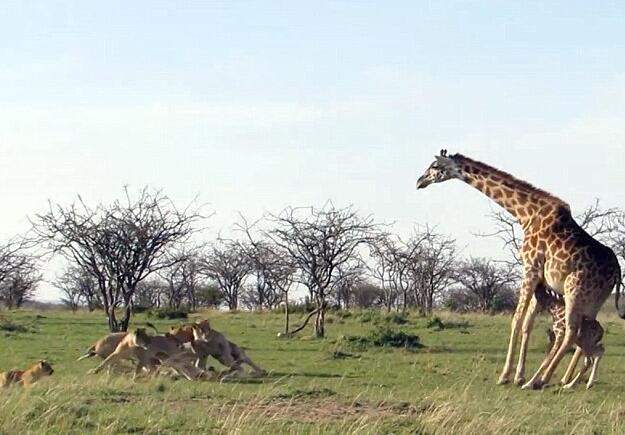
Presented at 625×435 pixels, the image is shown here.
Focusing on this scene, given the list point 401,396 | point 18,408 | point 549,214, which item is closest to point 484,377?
point 549,214

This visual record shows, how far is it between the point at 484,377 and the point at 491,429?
7747mm

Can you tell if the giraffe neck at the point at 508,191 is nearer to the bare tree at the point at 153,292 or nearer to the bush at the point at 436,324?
the bush at the point at 436,324

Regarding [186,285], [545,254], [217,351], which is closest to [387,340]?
[217,351]

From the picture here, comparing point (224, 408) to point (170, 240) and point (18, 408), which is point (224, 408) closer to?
point (18, 408)

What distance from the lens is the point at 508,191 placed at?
57.5ft

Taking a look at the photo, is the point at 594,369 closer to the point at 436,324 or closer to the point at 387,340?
the point at 387,340

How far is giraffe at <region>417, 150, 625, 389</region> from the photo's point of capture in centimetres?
1566

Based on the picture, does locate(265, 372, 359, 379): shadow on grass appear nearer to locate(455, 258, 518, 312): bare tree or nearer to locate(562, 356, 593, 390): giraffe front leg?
locate(562, 356, 593, 390): giraffe front leg

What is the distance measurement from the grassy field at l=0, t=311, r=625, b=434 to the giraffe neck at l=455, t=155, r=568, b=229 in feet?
9.29

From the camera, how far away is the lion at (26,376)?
1456 cm

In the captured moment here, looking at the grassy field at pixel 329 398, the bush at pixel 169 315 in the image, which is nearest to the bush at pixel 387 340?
the grassy field at pixel 329 398

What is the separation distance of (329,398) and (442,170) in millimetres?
6343

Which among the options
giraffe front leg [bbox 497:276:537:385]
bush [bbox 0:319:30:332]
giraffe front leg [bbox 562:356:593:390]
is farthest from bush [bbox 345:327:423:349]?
bush [bbox 0:319:30:332]

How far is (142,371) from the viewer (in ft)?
53.6
